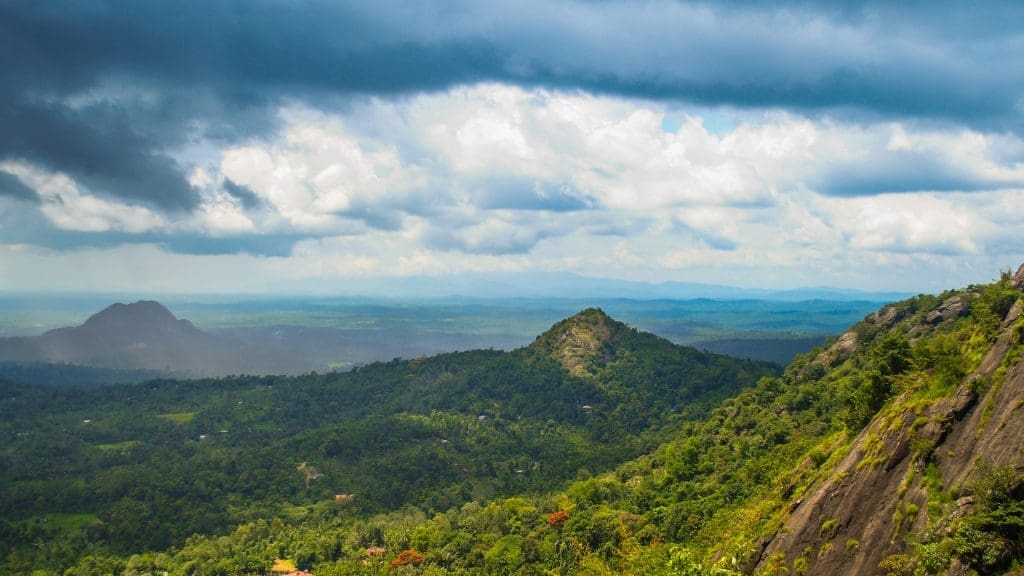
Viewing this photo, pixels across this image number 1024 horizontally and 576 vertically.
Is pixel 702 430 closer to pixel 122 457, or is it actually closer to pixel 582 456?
pixel 582 456

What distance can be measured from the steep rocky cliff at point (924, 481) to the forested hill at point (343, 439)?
71.6 m

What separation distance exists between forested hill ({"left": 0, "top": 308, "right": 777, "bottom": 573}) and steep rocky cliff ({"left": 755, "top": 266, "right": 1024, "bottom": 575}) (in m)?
71.6

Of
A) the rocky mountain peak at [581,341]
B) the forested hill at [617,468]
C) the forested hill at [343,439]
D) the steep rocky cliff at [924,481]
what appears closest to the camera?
the steep rocky cliff at [924,481]

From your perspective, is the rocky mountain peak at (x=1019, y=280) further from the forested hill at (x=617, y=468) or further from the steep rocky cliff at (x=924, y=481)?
the steep rocky cliff at (x=924, y=481)

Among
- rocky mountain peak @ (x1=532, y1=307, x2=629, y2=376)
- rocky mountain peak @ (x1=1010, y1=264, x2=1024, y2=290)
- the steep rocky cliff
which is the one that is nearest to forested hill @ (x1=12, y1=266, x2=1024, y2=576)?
the steep rocky cliff

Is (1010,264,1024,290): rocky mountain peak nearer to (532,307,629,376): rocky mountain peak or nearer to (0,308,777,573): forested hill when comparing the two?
(0,308,777,573): forested hill

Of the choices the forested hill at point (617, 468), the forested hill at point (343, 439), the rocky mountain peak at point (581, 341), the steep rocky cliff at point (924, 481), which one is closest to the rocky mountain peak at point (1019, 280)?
the forested hill at point (617, 468)

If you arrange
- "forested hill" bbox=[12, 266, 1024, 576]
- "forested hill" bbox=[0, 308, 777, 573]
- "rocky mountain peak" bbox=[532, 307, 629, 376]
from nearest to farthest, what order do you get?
"forested hill" bbox=[12, 266, 1024, 576] → "forested hill" bbox=[0, 308, 777, 573] → "rocky mountain peak" bbox=[532, 307, 629, 376]

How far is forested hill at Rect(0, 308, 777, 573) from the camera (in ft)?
354

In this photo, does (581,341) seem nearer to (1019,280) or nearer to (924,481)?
(1019,280)

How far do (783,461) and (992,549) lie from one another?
35826 mm

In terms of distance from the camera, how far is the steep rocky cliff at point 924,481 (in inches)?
1027

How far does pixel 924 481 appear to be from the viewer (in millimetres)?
30656

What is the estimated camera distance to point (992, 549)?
2403 cm
